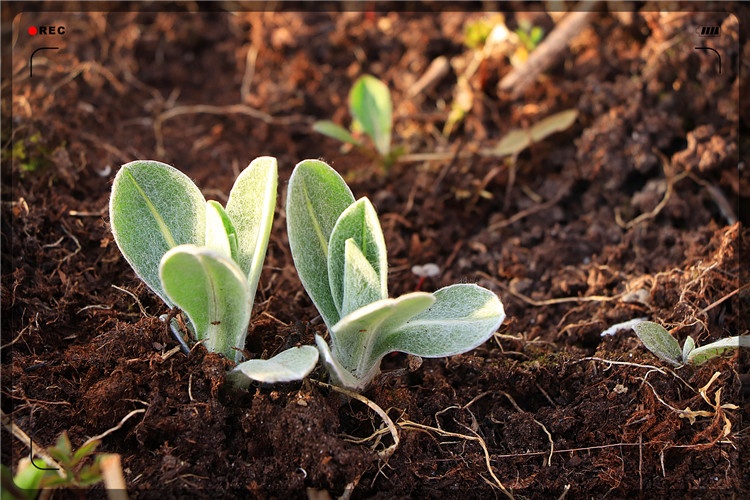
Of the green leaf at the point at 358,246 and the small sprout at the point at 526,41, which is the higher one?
the small sprout at the point at 526,41

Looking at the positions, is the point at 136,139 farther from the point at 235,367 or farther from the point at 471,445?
the point at 471,445

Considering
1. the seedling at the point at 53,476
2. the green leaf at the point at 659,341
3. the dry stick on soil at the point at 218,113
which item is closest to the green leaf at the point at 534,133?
the dry stick on soil at the point at 218,113

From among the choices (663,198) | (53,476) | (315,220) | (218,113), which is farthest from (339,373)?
(218,113)

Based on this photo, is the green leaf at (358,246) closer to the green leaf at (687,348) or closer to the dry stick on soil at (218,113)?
the green leaf at (687,348)

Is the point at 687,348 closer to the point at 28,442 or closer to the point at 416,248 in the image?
the point at 416,248

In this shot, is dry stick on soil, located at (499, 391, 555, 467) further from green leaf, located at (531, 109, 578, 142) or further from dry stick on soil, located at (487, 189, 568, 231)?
green leaf, located at (531, 109, 578, 142)

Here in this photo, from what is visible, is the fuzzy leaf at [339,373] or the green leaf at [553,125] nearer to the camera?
the fuzzy leaf at [339,373]

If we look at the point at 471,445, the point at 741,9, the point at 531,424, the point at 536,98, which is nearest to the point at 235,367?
the point at 471,445
